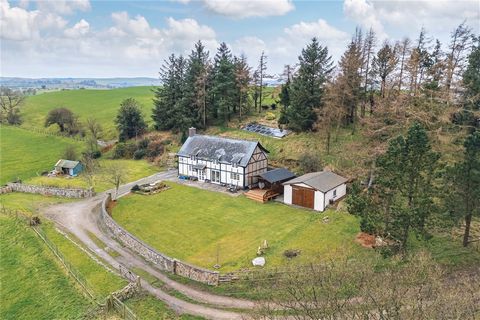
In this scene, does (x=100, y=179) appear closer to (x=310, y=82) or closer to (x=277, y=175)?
(x=277, y=175)

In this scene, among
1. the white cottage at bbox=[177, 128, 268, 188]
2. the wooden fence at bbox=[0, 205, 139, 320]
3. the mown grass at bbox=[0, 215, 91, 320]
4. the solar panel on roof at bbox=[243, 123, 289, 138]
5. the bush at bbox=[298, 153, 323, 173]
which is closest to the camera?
the wooden fence at bbox=[0, 205, 139, 320]

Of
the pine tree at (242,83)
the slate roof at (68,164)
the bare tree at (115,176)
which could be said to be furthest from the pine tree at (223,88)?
the slate roof at (68,164)

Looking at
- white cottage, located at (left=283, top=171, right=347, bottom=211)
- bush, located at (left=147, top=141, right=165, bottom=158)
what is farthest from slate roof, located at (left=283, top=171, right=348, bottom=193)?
bush, located at (left=147, top=141, right=165, bottom=158)

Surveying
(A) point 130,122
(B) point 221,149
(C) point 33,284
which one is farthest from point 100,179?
(C) point 33,284

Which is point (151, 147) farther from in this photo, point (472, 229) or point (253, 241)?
point (472, 229)

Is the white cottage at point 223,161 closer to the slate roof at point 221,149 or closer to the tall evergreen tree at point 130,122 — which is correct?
the slate roof at point 221,149

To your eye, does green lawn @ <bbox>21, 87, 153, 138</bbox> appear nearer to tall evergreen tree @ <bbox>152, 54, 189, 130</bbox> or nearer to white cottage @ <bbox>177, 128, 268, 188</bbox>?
tall evergreen tree @ <bbox>152, 54, 189, 130</bbox>
